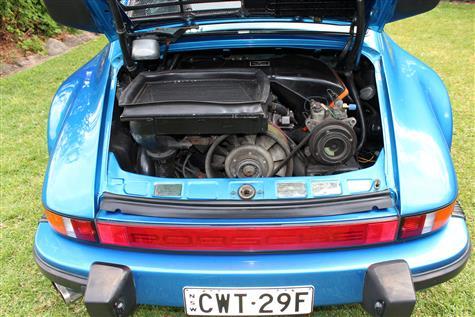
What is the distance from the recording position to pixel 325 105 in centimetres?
228

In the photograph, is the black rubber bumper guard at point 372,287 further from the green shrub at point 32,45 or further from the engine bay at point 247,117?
the green shrub at point 32,45

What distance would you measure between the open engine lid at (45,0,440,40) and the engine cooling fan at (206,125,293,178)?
57 centimetres

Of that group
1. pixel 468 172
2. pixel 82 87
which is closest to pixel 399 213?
pixel 82 87

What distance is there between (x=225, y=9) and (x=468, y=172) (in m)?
2.32

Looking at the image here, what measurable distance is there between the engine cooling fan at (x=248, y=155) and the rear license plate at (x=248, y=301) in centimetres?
51

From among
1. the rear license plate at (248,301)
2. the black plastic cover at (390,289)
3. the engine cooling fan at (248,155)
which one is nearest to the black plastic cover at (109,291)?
the rear license plate at (248,301)

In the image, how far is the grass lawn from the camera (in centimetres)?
236

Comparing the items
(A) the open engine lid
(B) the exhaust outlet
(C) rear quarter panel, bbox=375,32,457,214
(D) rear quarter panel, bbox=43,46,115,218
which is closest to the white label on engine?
(C) rear quarter panel, bbox=375,32,457,214

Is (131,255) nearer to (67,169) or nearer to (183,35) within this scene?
Result: (67,169)

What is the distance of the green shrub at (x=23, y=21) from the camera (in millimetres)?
6543

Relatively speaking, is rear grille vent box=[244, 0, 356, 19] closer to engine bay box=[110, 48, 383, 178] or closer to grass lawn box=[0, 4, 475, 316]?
engine bay box=[110, 48, 383, 178]

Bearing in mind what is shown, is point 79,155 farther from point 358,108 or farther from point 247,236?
point 358,108

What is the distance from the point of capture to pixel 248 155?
199 cm

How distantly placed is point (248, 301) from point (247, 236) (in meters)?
0.27
